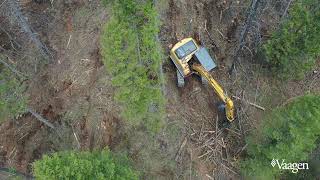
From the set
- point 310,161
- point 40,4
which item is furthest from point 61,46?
point 310,161

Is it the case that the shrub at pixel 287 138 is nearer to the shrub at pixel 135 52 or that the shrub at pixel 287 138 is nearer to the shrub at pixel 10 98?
the shrub at pixel 135 52

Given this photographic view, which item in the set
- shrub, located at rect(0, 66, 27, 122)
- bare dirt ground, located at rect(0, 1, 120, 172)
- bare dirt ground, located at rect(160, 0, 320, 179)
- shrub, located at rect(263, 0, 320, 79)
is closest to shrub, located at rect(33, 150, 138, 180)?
shrub, located at rect(0, 66, 27, 122)

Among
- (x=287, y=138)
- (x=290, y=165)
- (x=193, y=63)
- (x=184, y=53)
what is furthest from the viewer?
(x=193, y=63)

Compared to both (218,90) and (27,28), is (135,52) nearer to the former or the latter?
(218,90)

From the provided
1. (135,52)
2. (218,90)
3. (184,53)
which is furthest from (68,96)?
(218,90)

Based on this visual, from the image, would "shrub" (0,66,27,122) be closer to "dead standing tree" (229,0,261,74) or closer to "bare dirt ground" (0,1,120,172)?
"bare dirt ground" (0,1,120,172)

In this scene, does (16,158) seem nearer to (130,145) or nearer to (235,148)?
(130,145)
